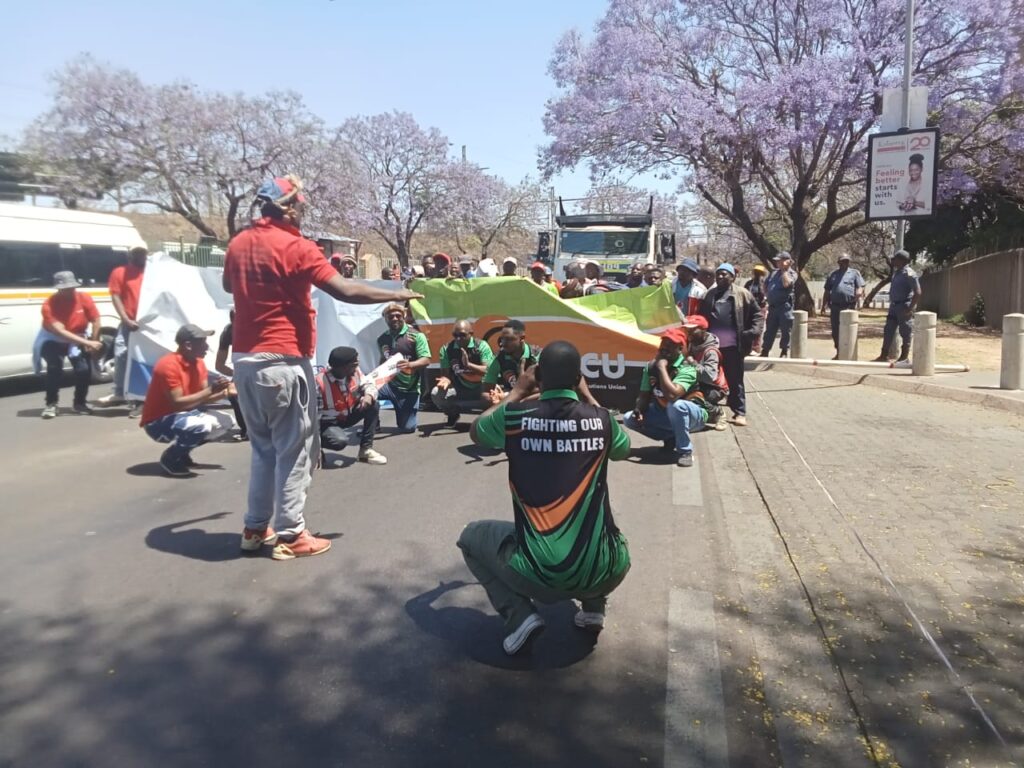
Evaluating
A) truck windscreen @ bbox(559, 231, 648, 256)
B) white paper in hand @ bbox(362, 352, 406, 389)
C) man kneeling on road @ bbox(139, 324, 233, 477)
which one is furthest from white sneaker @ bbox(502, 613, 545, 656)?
truck windscreen @ bbox(559, 231, 648, 256)

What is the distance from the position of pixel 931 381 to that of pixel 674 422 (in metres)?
5.77

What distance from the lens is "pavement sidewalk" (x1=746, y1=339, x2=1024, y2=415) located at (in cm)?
973

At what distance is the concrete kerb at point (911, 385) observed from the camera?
31.3ft

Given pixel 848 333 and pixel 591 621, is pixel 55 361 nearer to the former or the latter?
pixel 591 621

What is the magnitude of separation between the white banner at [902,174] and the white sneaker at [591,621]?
1134 cm

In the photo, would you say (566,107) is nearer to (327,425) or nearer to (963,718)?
(327,425)

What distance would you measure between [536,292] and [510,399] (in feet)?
18.8

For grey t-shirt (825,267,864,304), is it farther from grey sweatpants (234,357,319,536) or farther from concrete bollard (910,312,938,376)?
grey sweatpants (234,357,319,536)

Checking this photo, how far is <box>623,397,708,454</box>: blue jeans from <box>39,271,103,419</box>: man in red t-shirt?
632 cm

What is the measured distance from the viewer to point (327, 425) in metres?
7.17

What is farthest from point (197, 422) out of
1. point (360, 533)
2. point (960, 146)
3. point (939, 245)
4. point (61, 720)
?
point (939, 245)

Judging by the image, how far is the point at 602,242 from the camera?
63.6 ft

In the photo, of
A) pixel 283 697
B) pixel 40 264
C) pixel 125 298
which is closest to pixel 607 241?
pixel 40 264

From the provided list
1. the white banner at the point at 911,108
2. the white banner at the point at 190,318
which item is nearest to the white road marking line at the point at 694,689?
the white banner at the point at 190,318
